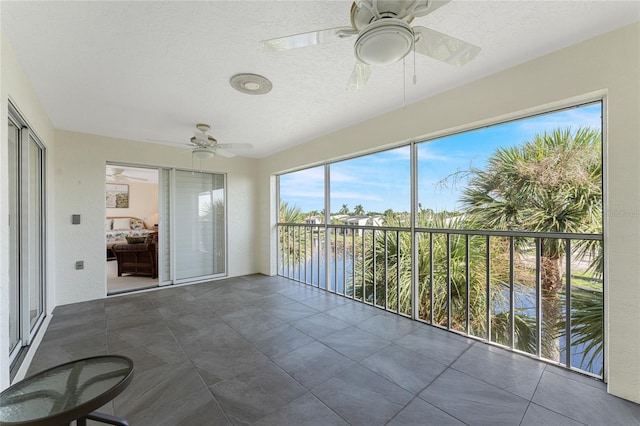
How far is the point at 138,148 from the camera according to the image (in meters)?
3.92

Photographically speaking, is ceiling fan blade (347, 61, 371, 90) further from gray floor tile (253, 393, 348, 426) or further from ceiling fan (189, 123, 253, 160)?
gray floor tile (253, 393, 348, 426)

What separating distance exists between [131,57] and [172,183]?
2.69 meters

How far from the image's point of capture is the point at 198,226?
4555mm

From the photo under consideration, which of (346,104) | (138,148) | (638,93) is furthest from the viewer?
(138,148)

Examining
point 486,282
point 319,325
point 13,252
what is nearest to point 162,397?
point 319,325

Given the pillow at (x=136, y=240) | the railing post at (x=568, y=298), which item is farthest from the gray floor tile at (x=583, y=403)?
A: the pillow at (x=136, y=240)

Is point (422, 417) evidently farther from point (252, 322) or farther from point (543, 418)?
point (252, 322)

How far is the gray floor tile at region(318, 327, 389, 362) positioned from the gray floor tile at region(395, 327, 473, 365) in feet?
0.68

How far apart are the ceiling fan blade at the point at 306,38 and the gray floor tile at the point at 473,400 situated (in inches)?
81.7

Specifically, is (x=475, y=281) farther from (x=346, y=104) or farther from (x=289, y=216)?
(x=289, y=216)

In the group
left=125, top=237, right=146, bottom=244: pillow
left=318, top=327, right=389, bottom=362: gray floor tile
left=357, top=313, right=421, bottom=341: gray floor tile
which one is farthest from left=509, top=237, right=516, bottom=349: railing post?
left=125, top=237, right=146, bottom=244: pillow

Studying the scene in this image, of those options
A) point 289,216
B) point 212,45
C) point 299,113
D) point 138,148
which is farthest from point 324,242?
point 138,148

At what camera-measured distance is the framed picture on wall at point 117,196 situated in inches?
293

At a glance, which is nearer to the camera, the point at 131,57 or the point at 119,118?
the point at 131,57
